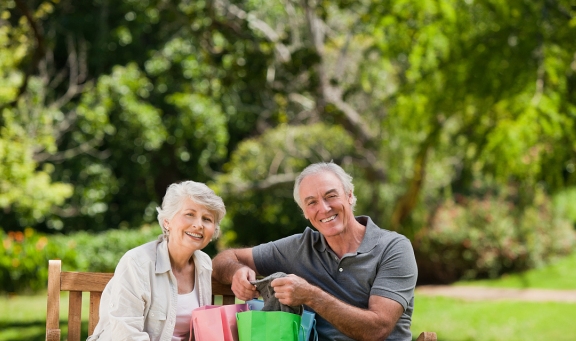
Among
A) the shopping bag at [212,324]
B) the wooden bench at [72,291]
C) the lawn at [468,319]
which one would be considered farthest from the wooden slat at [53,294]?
the lawn at [468,319]

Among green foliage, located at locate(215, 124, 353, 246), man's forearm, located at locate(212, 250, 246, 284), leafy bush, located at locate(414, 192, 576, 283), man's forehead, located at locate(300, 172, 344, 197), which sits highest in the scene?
green foliage, located at locate(215, 124, 353, 246)

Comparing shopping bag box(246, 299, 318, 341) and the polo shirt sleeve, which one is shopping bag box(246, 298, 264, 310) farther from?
the polo shirt sleeve

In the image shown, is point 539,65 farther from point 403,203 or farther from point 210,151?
point 210,151

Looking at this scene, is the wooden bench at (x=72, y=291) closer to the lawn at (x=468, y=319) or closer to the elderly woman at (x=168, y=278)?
the elderly woman at (x=168, y=278)

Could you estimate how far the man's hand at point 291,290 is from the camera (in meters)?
2.79

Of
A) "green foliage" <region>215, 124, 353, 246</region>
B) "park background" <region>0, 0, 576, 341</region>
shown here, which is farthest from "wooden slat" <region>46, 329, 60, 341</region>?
"green foliage" <region>215, 124, 353, 246</region>

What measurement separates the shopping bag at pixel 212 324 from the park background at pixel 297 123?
321cm

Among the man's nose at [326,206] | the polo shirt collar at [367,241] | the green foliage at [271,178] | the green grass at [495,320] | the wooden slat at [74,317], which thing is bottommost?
the green grass at [495,320]

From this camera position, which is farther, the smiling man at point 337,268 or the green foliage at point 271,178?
the green foliage at point 271,178

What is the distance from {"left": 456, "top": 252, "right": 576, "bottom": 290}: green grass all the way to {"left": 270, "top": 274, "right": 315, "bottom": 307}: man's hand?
404 inches

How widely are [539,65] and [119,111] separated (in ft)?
38.8

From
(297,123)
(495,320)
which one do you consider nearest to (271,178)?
(297,123)

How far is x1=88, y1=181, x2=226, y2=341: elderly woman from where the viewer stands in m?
2.84

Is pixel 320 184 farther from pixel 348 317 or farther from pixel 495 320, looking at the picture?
pixel 495 320
